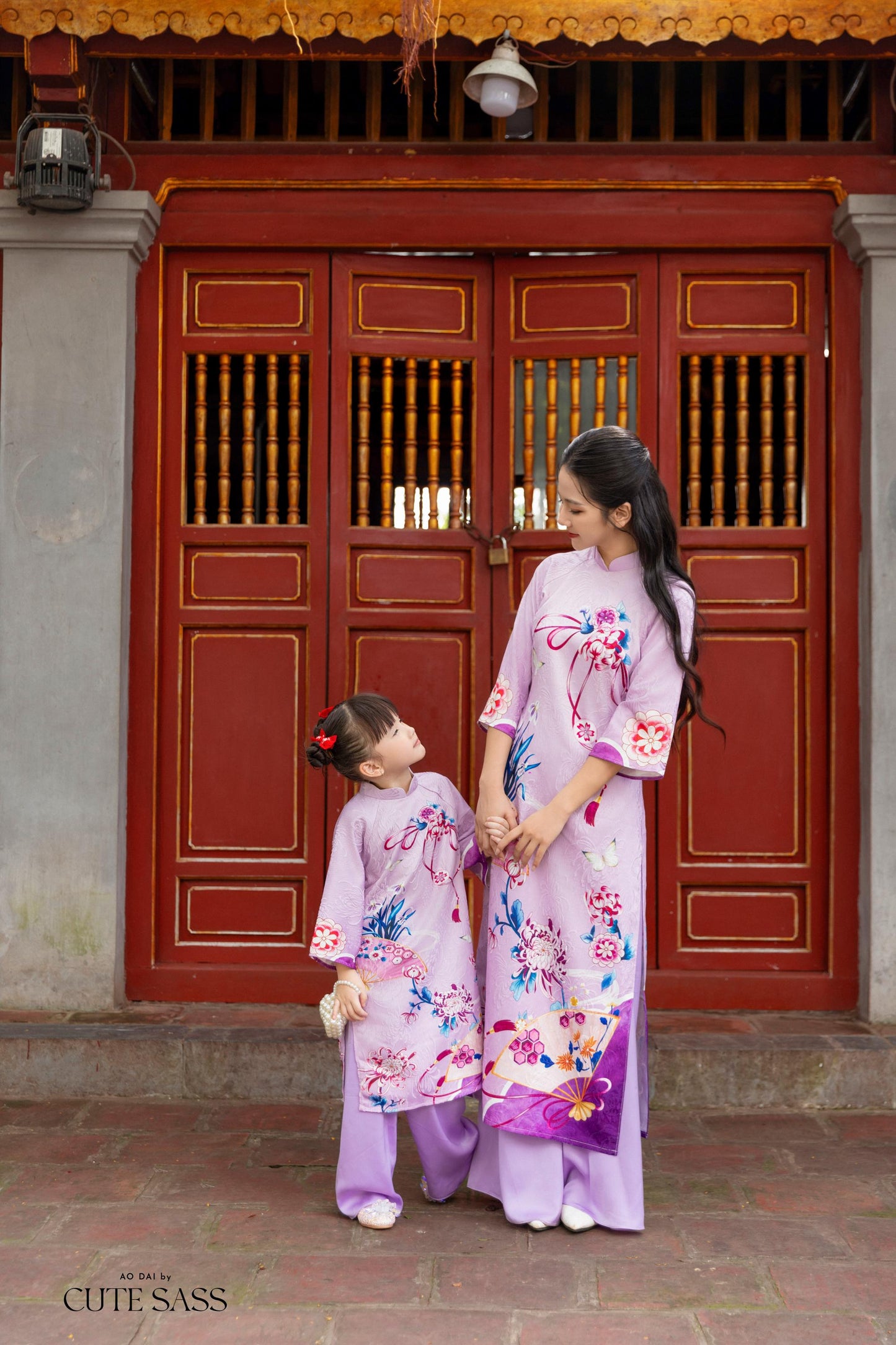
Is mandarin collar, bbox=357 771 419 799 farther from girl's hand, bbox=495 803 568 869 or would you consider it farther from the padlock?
the padlock

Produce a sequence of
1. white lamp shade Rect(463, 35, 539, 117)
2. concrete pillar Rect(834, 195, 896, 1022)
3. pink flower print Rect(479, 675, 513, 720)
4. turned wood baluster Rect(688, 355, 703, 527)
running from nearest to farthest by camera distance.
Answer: pink flower print Rect(479, 675, 513, 720)
white lamp shade Rect(463, 35, 539, 117)
concrete pillar Rect(834, 195, 896, 1022)
turned wood baluster Rect(688, 355, 703, 527)

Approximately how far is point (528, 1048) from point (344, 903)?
576 millimetres

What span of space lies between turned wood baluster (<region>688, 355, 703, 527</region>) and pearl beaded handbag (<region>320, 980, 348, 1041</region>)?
2293mm

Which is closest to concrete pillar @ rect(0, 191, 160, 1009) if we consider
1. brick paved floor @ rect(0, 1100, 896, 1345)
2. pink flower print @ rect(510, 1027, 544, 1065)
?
brick paved floor @ rect(0, 1100, 896, 1345)

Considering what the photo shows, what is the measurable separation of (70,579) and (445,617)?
1.33 metres

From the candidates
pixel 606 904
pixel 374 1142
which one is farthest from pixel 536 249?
pixel 374 1142

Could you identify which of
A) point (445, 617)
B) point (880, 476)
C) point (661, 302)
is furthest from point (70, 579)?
point (880, 476)

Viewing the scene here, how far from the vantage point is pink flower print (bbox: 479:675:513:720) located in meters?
3.26

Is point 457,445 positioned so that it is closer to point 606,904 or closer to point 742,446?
point 742,446

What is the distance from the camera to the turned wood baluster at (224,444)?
15.3 ft

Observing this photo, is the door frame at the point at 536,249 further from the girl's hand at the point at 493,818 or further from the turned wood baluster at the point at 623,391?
the girl's hand at the point at 493,818

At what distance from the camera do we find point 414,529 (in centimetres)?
465

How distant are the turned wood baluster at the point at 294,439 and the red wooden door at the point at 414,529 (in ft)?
0.44

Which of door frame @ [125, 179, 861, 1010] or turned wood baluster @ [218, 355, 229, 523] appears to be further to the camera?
turned wood baluster @ [218, 355, 229, 523]
